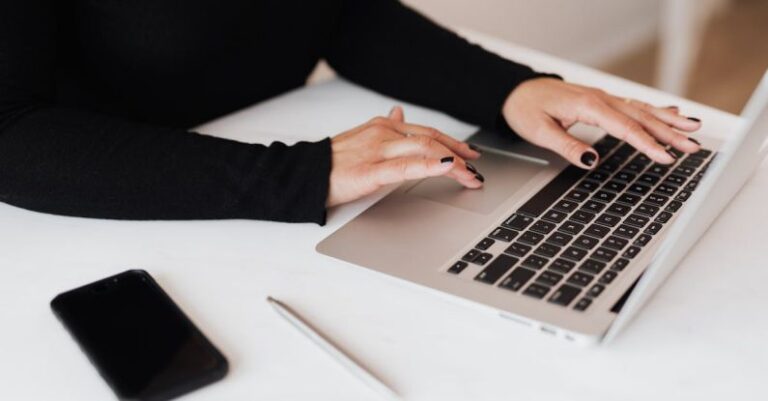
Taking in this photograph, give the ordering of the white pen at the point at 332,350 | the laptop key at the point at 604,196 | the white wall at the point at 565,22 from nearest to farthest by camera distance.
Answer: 1. the white pen at the point at 332,350
2. the laptop key at the point at 604,196
3. the white wall at the point at 565,22

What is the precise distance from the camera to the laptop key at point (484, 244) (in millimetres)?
688

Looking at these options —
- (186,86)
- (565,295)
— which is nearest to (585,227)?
(565,295)

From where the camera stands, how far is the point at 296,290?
0.67m

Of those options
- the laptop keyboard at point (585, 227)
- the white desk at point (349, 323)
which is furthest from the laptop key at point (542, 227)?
the white desk at point (349, 323)

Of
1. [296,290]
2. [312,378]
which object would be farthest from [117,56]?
[312,378]

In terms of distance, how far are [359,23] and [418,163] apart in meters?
0.40

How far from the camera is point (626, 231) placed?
2.32 feet

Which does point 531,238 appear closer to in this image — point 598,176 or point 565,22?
point 598,176

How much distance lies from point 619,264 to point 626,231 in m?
0.06

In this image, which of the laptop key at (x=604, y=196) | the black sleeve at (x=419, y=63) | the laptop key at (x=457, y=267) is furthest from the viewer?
the black sleeve at (x=419, y=63)

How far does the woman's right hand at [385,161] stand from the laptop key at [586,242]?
0.13 meters

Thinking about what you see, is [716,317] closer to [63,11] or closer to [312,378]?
[312,378]

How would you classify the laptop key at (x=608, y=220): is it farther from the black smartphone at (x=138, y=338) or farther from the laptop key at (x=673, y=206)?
the black smartphone at (x=138, y=338)

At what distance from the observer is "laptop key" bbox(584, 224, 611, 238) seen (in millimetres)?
700
